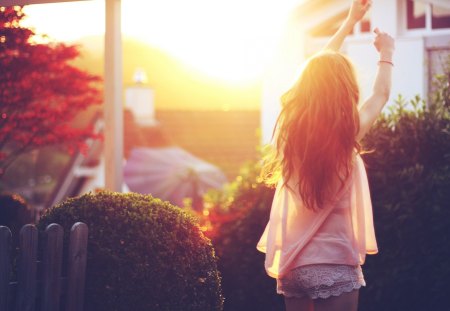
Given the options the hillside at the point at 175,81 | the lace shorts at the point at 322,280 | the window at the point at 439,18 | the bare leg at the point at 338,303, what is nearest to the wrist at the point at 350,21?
the lace shorts at the point at 322,280

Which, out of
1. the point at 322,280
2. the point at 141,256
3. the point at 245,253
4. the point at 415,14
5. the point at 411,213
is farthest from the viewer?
the point at 415,14

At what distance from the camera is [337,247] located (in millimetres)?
3389

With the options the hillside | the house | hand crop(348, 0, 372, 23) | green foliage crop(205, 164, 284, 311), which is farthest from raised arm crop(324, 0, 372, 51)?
the hillside

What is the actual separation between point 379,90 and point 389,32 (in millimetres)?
11050

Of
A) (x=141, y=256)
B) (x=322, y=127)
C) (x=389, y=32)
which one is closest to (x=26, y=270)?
(x=141, y=256)

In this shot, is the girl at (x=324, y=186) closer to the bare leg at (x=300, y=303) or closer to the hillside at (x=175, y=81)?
the bare leg at (x=300, y=303)

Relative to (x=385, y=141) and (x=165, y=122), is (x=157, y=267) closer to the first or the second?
(x=385, y=141)

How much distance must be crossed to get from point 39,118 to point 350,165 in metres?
5.05

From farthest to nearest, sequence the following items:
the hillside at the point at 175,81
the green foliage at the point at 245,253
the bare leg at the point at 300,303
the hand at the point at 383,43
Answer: the hillside at the point at 175,81 < the green foliage at the point at 245,253 < the hand at the point at 383,43 < the bare leg at the point at 300,303

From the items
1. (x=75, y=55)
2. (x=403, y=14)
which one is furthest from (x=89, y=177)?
(x=75, y=55)

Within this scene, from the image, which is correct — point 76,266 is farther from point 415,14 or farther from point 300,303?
point 415,14

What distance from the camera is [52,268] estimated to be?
13.5 feet

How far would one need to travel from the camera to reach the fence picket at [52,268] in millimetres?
4098

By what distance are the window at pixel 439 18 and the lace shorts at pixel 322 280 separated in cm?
1094
